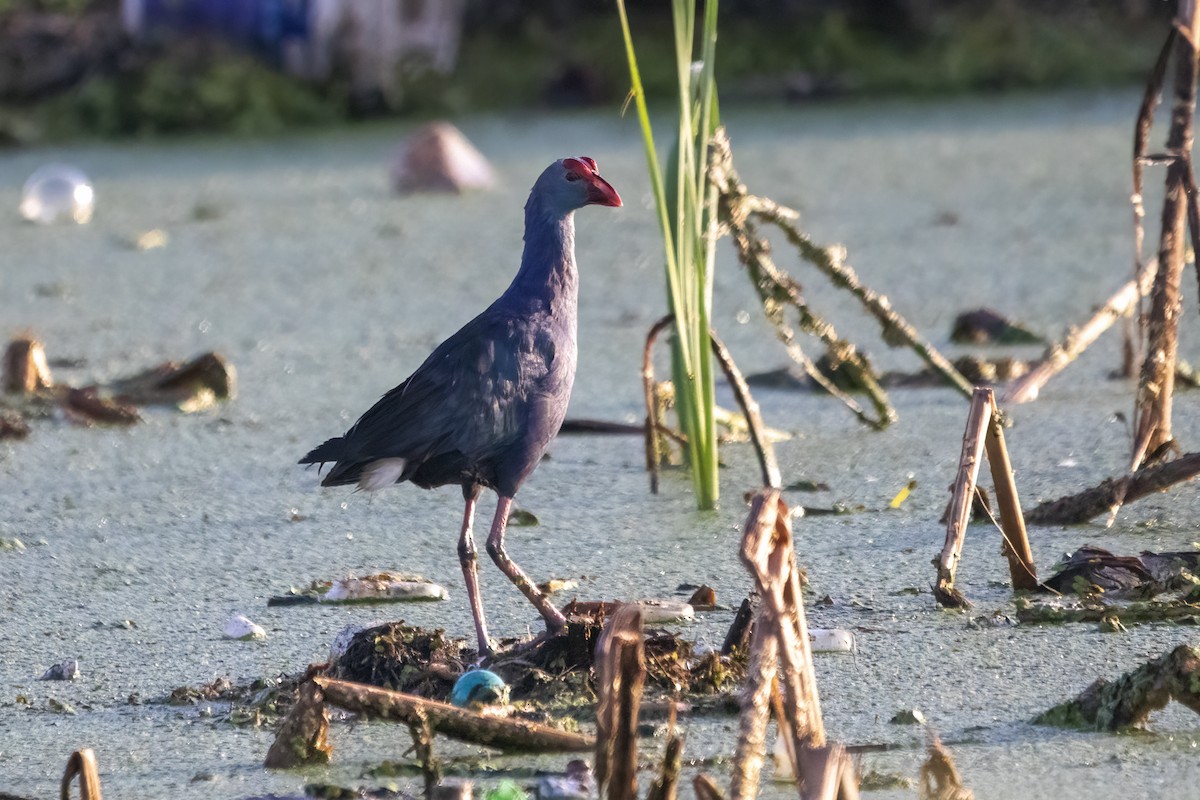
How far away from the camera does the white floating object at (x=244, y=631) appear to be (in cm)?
210

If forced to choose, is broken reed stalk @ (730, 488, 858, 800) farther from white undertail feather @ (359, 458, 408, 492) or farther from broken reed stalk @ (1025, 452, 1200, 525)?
broken reed stalk @ (1025, 452, 1200, 525)

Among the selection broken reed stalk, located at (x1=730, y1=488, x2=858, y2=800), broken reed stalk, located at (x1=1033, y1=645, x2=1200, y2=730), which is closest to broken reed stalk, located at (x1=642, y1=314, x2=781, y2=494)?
broken reed stalk, located at (x1=1033, y1=645, x2=1200, y2=730)

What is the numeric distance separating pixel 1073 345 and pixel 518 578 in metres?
1.29

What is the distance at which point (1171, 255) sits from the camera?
7.69 ft

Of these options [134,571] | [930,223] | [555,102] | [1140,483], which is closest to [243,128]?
[555,102]

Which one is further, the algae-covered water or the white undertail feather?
the white undertail feather

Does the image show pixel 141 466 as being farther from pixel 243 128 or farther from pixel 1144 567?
pixel 243 128

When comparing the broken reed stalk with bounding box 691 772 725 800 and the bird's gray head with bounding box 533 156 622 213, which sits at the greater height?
the bird's gray head with bounding box 533 156 622 213

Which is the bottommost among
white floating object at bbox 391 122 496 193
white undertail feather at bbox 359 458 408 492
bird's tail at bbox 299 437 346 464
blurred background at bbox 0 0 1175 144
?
white undertail feather at bbox 359 458 408 492

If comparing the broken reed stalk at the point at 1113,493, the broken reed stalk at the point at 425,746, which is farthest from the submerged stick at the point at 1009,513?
the broken reed stalk at the point at 425,746

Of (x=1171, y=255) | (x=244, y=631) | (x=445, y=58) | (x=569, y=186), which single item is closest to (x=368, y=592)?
(x=244, y=631)

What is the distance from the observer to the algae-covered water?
1779mm

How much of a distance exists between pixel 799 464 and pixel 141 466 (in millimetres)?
1079

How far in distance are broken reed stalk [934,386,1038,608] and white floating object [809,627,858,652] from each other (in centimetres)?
16
